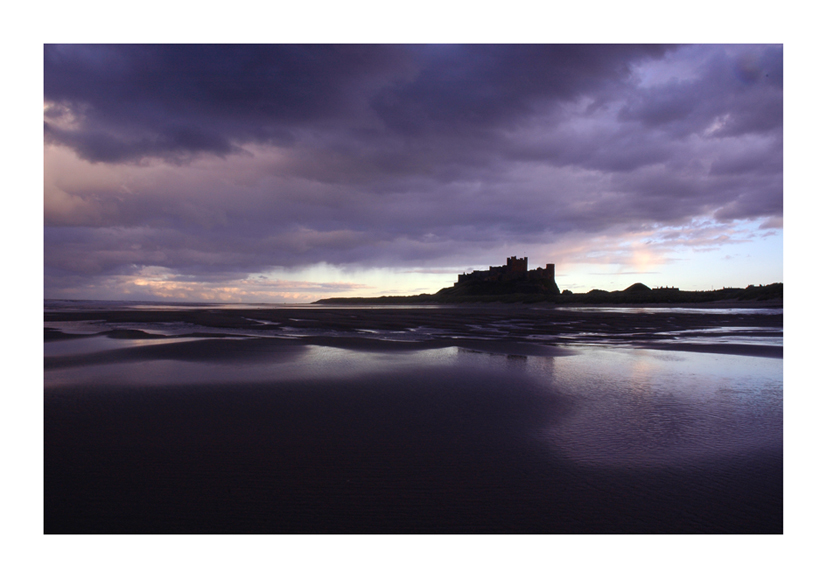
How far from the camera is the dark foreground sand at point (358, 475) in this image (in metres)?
2.99

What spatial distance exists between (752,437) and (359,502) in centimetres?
446

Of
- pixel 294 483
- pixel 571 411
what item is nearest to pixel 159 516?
pixel 294 483

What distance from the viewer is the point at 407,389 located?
6562mm

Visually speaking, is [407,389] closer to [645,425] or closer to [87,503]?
[645,425]

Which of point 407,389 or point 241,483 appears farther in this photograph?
point 407,389

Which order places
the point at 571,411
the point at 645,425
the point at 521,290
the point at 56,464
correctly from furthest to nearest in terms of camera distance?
the point at 521,290 → the point at 571,411 → the point at 645,425 → the point at 56,464

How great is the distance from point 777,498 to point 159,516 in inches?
197

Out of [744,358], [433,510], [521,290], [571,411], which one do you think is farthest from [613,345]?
[521,290]

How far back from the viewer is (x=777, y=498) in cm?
335

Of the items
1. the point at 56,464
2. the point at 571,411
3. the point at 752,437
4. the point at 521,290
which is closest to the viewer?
the point at 56,464

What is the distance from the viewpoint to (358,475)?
357 centimetres

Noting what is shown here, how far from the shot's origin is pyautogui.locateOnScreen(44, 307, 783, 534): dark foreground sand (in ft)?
9.80

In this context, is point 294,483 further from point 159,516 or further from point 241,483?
point 159,516

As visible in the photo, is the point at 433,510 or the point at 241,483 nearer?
the point at 433,510
